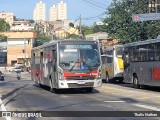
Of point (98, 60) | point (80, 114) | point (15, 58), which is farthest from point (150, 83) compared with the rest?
point (15, 58)

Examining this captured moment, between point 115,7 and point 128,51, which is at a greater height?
point 115,7

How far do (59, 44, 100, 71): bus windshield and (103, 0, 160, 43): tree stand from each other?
27307 millimetres

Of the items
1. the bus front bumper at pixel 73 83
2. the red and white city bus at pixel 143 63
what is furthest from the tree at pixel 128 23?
the bus front bumper at pixel 73 83

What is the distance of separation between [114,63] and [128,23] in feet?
66.4

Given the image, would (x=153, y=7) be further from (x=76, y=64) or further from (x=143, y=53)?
(x=76, y=64)

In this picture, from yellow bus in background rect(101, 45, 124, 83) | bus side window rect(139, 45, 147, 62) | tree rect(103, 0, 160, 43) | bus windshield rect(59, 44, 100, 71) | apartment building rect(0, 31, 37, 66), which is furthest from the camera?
apartment building rect(0, 31, 37, 66)

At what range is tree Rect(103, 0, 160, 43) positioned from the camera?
5188cm

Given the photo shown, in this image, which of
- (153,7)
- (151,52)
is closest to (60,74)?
(151,52)

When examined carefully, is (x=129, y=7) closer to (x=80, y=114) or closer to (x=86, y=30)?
(x=80, y=114)

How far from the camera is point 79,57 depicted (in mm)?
23219

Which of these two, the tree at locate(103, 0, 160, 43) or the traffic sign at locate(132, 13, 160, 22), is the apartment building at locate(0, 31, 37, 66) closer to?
the tree at locate(103, 0, 160, 43)

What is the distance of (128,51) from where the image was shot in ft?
101

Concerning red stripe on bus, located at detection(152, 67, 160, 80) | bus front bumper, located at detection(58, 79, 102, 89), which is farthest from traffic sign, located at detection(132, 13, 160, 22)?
bus front bumper, located at detection(58, 79, 102, 89)

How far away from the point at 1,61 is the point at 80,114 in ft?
356
